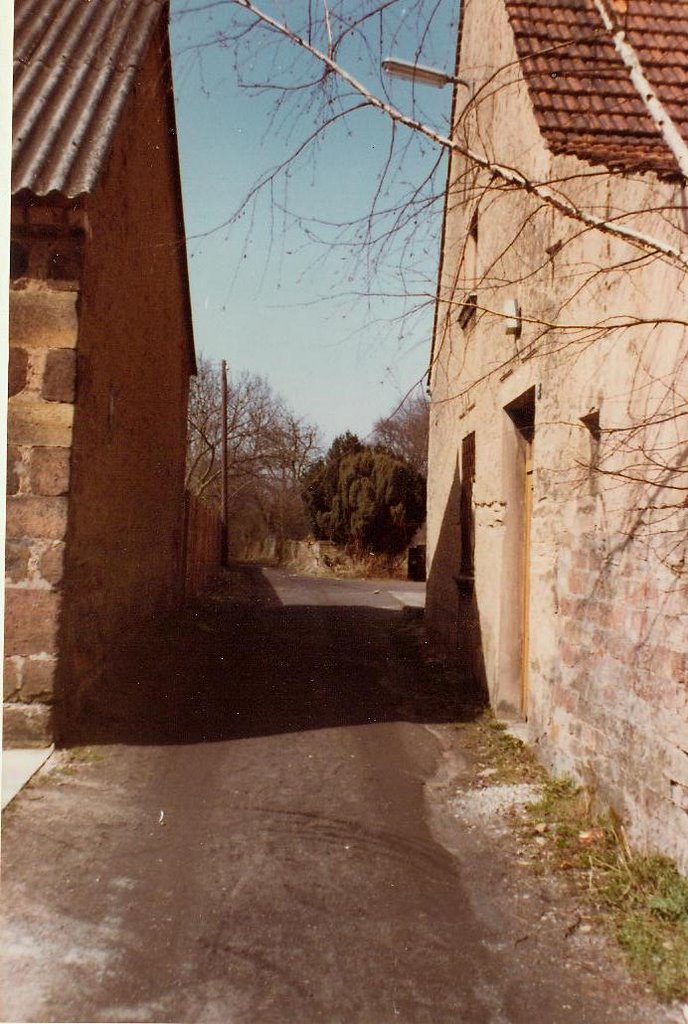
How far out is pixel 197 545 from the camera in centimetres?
1633

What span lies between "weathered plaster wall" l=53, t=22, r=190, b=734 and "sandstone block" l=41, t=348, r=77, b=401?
Answer: 0.12 metres

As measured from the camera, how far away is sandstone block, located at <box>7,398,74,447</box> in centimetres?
557

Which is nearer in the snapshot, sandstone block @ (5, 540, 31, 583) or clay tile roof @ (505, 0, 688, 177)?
clay tile roof @ (505, 0, 688, 177)

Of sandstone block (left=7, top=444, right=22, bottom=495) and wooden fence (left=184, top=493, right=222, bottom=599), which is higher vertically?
sandstone block (left=7, top=444, right=22, bottom=495)

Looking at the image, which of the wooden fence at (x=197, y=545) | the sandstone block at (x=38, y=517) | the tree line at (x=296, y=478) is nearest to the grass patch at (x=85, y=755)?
the sandstone block at (x=38, y=517)

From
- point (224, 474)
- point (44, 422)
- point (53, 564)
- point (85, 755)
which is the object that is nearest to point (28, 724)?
point (85, 755)

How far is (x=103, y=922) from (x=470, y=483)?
6.50 m

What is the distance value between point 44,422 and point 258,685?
11.7ft

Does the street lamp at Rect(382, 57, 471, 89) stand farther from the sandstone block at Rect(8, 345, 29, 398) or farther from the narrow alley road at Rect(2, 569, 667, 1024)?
the narrow alley road at Rect(2, 569, 667, 1024)

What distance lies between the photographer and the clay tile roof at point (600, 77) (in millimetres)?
4715

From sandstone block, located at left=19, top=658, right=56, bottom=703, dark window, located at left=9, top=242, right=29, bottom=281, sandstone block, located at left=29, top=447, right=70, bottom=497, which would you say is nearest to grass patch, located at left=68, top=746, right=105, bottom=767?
sandstone block, located at left=19, top=658, right=56, bottom=703

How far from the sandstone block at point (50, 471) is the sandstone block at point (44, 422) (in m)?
0.07

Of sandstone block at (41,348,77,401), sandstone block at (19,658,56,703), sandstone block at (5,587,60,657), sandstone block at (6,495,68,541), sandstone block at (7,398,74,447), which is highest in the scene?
sandstone block at (41,348,77,401)

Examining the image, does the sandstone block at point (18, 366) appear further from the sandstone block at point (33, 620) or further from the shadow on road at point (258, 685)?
the shadow on road at point (258, 685)
